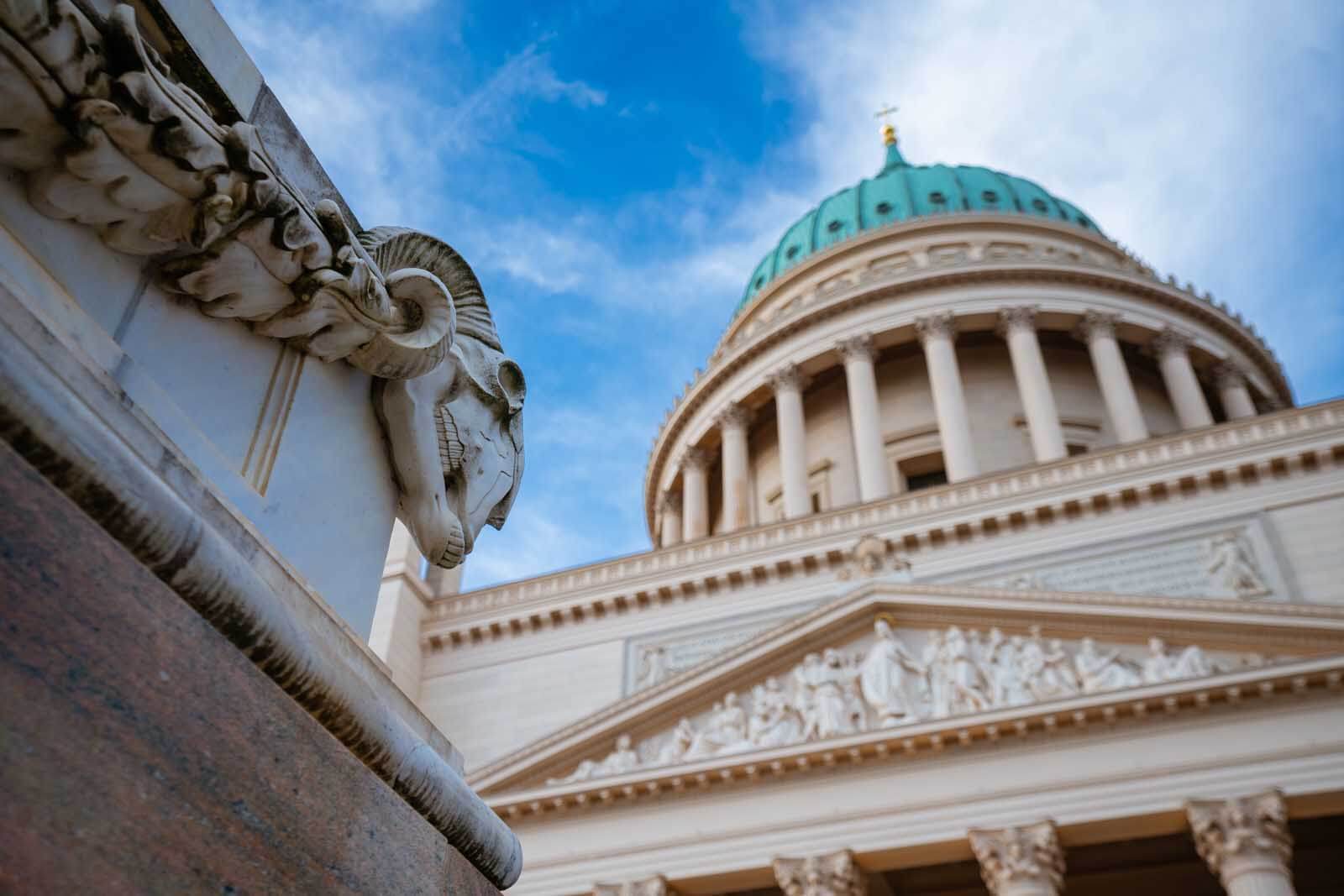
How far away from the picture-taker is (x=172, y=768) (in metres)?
1.74

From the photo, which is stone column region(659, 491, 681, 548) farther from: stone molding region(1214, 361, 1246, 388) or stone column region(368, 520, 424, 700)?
stone molding region(1214, 361, 1246, 388)

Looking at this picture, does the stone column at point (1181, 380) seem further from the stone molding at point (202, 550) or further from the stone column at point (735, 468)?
the stone molding at point (202, 550)

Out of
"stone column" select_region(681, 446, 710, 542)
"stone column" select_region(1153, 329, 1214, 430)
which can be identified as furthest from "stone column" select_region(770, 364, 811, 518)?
"stone column" select_region(1153, 329, 1214, 430)

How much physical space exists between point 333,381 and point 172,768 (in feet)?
3.62

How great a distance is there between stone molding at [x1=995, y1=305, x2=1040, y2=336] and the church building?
3.62m

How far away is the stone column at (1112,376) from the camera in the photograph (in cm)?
3206

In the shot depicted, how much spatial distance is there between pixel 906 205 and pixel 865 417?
45.1ft

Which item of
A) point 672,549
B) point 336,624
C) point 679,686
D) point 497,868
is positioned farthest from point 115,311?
point 672,549

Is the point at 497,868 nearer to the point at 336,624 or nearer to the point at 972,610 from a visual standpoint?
the point at 336,624

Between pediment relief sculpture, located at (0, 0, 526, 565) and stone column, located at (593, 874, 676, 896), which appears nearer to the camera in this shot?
pediment relief sculpture, located at (0, 0, 526, 565)

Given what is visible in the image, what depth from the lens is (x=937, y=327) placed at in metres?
36.0

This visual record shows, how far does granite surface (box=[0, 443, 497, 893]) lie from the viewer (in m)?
1.52

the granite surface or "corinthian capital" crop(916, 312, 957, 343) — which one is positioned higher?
"corinthian capital" crop(916, 312, 957, 343)

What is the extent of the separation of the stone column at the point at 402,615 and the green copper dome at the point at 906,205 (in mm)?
23627
